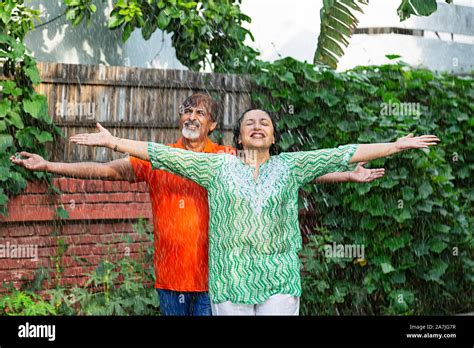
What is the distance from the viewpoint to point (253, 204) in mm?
3871

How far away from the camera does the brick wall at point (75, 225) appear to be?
6.68 meters

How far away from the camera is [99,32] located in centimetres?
872

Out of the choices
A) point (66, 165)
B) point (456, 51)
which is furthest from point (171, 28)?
point (456, 51)

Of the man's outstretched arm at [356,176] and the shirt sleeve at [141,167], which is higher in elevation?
the shirt sleeve at [141,167]

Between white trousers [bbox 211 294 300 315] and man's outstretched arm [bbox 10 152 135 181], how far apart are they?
0.94 m

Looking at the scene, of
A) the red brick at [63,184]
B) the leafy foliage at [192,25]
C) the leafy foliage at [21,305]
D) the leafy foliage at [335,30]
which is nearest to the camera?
the leafy foliage at [21,305]

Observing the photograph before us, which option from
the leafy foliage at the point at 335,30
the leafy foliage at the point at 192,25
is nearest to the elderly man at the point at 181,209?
the leafy foliage at the point at 192,25

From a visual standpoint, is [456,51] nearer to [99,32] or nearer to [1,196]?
[99,32]

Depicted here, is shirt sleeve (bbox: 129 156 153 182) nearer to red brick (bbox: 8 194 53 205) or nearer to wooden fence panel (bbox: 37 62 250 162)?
red brick (bbox: 8 194 53 205)

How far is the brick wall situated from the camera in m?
6.68

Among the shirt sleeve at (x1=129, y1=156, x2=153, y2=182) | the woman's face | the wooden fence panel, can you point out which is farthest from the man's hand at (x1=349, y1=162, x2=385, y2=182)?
the wooden fence panel

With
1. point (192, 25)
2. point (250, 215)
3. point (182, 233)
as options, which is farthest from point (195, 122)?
point (192, 25)

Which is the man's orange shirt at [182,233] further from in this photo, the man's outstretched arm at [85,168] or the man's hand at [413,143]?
the man's hand at [413,143]

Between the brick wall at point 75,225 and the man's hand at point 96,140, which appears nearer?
the man's hand at point 96,140
